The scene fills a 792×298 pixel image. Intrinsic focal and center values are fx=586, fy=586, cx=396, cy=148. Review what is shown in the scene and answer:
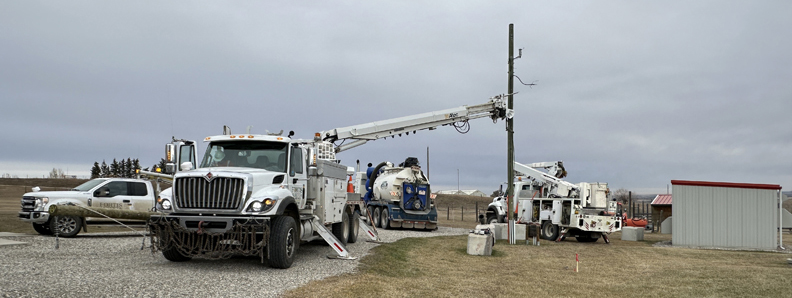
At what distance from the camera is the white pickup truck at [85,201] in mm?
15750

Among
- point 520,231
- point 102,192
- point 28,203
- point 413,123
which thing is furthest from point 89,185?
point 520,231

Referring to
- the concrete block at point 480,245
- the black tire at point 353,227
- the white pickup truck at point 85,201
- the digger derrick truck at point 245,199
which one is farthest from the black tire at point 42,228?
the concrete block at point 480,245

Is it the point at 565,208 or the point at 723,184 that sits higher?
the point at 723,184

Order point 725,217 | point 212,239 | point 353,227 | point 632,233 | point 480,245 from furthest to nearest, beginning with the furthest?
point 632,233 < point 725,217 < point 353,227 < point 480,245 < point 212,239

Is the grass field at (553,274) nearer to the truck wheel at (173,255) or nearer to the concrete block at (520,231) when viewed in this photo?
the concrete block at (520,231)

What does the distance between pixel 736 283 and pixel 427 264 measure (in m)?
5.99

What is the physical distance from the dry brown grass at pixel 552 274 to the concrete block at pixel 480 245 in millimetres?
288

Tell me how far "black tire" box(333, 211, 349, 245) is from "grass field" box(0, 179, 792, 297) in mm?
1033

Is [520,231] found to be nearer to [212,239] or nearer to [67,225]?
[212,239]

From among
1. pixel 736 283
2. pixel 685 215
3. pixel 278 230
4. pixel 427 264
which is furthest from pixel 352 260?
pixel 685 215

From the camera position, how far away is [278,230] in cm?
1050

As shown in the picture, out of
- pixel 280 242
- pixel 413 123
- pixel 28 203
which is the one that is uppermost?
pixel 413 123

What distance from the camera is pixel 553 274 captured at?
1198 cm

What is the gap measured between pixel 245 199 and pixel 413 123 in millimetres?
12451
